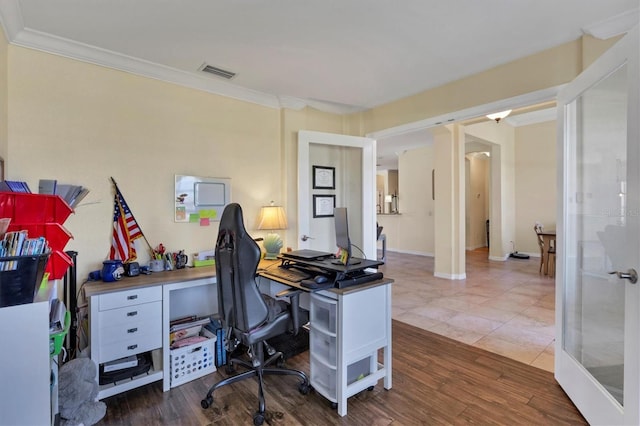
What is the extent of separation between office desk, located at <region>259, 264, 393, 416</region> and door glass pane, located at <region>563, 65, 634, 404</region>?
4.06 feet

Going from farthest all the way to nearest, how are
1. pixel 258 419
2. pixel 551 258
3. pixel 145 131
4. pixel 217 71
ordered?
pixel 551 258, pixel 217 71, pixel 145 131, pixel 258 419

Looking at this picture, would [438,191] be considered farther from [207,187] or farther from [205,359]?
[205,359]

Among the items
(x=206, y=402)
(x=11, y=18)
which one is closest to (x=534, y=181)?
(x=206, y=402)

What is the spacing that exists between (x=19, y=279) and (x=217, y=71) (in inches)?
89.4


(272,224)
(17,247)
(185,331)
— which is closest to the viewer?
(17,247)

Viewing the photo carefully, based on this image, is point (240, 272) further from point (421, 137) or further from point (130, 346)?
point (421, 137)

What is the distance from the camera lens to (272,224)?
3.32 metres

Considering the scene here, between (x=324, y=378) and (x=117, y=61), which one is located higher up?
(x=117, y=61)

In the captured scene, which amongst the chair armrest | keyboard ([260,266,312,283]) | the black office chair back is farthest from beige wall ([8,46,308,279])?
the chair armrest

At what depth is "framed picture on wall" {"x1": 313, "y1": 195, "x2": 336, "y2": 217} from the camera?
3.92m

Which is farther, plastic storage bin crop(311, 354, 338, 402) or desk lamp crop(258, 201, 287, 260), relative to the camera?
desk lamp crop(258, 201, 287, 260)

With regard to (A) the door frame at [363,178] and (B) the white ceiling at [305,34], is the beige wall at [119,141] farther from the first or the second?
(A) the door frame at [363,178]

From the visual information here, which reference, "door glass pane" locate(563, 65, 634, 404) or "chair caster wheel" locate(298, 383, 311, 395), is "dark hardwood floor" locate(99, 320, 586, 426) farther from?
"door glass pane" locate(563, 65, 634, 404)

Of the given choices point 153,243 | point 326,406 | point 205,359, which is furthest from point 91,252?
point 326,406
